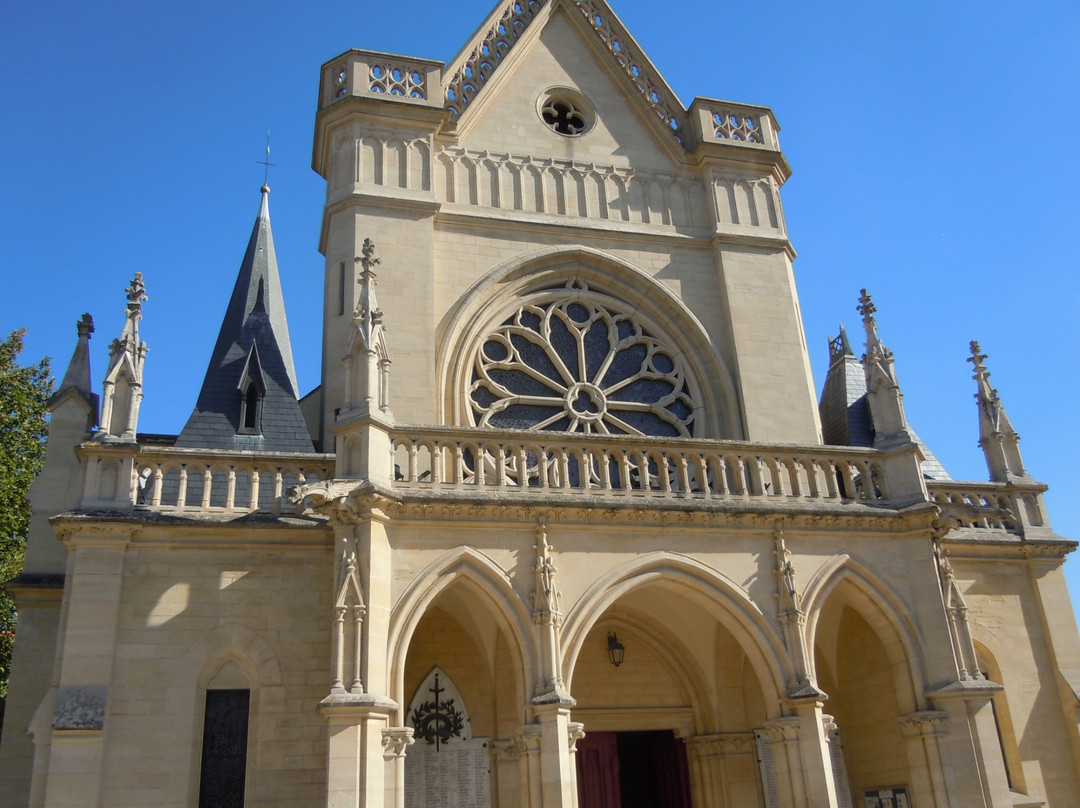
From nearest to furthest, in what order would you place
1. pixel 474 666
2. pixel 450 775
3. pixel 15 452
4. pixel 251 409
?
pixel 450 775, pixel 474 666, pixel 251 409, pixel 15 452

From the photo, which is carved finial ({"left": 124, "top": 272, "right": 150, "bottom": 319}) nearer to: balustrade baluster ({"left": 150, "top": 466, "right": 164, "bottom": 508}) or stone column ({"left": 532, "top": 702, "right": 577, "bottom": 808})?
balustrade baluster ({"left": 150, "top": 466, "right": 164, "bottom": 508})

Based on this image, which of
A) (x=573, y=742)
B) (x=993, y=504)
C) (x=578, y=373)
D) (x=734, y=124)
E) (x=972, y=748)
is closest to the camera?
(x=573, y=742)

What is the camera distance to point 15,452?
22.0m

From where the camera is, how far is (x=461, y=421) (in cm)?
1472

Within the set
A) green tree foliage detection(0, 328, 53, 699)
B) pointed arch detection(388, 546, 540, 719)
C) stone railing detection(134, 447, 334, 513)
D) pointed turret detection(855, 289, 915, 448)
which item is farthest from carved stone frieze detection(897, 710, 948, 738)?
green tree foliage detection(0, 328, 53, 699)

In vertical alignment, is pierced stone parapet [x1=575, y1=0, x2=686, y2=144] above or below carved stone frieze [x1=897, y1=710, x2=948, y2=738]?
above

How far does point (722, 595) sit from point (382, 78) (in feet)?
33.0

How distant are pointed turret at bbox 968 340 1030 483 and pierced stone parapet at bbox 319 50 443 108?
30.9 feet

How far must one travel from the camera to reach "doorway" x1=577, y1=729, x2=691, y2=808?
45.3 ft

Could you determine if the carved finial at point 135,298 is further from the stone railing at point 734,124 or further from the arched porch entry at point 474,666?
the stone railing at point 734,124

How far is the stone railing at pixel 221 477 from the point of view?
12.1 meters

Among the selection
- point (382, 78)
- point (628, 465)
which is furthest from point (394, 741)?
point (382, 78)

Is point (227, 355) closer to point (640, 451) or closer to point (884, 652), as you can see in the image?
point (640, 451)

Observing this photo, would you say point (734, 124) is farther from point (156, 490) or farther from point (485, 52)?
point (156, 490)
